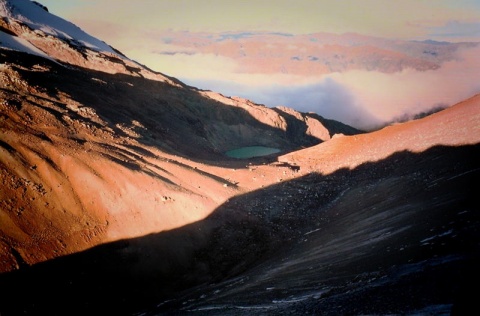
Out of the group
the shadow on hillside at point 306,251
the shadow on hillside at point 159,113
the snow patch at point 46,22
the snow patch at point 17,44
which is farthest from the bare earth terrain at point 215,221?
the snow patch at point 46,22

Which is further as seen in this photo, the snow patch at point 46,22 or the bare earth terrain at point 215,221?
the snow patch at point 46,22

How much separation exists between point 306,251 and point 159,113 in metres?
30.7

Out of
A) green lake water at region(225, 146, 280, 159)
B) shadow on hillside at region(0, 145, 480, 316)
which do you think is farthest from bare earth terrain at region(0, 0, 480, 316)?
green lake water at region(225, 146, 280, 159)

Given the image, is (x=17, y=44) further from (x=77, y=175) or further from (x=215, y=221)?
(x=215, y=221)

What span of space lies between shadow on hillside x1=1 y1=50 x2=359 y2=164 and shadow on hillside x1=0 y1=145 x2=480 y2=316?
9.63 meters

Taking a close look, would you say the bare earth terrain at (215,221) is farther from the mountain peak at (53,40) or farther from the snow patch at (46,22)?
the snow patch at (46,22)

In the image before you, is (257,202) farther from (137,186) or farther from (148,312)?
(148,312)

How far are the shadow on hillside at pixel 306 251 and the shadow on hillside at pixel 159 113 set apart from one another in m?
9.63

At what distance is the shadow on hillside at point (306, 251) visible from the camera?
5977mm

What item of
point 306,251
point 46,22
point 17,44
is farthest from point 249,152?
point 306,251

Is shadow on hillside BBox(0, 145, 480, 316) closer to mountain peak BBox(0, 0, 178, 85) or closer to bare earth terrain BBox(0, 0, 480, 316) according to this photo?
bare earth terrain BBox(0, 0, 480, 316)

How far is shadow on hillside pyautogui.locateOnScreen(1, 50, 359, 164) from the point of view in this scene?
24.1 m

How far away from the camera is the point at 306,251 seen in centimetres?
1305

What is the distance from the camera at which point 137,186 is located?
17078 mm
